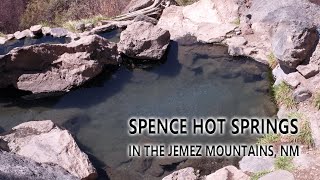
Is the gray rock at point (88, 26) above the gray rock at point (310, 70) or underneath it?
above

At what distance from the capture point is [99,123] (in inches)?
322

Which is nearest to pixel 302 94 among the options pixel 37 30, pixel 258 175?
pixel 258 175

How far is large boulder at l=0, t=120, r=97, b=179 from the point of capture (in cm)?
652

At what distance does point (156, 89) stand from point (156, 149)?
79.3 inches

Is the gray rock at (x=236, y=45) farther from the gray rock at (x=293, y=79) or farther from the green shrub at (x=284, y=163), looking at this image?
the green shrub at (x=284, y=163)

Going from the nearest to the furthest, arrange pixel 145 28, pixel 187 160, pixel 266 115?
pixel 187 160 → pixel 266 115 → pixel 145 28

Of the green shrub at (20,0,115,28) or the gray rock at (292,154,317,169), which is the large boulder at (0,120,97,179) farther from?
the green shrub at (20,0,115,28)

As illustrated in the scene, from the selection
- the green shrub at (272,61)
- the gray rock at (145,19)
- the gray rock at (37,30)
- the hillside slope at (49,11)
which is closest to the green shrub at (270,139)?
the green shrub at (272,61)

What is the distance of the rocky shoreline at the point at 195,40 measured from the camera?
7.02 m

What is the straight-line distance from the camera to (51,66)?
31.6ft

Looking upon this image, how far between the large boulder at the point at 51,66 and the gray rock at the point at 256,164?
4.46 metres

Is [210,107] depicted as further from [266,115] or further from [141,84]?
[141,84]

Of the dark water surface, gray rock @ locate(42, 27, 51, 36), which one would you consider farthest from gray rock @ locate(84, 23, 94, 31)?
the dark water surface

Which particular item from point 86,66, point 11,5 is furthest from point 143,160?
point 11,5
